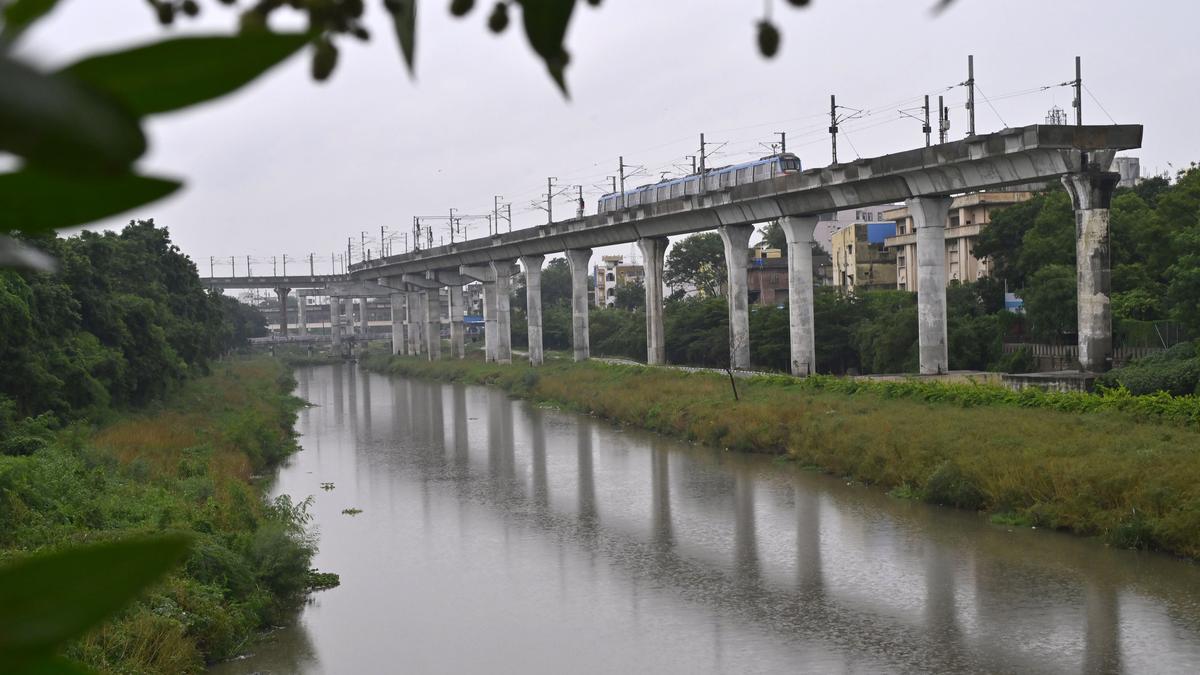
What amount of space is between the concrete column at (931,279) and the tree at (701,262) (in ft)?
146

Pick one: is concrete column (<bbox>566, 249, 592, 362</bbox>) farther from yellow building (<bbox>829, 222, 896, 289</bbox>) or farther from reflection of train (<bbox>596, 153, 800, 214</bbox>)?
yellow building (<bbox>829, 222, 896, 289</bbox>)

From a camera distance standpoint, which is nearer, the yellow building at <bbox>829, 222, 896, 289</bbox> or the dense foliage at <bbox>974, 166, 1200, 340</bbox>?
the dense foliage at <bbox>974, 166, 1200, 340</bbox>

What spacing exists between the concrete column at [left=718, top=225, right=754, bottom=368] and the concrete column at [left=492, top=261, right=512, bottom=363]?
69.3 ft

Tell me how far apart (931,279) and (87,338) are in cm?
1868

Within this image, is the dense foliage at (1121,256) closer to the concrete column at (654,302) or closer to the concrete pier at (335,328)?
the concrete column at (654,302)

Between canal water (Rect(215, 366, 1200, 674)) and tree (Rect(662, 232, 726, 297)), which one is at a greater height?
tree (Rect(662, 232, 726, 297))

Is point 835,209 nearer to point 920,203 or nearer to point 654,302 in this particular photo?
point 920,203

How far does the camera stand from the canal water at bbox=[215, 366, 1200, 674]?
12961 millimetres

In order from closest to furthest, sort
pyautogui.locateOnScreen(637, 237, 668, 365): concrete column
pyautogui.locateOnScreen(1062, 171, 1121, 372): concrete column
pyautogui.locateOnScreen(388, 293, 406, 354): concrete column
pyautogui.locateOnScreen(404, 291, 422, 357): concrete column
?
pyautogui.locateOnScreen(1062, 171, 1121, 372): concrete column < pyautogui.locateOnScreen(637, 237, 668, 365): concrete column < pyautogui.locateOnScreen(404, 291, 422, 357): concrete column < pyautogui.locateOnScreen(388, 293, 406, 354): concrete column

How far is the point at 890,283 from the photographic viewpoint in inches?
2493

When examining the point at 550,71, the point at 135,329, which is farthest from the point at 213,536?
the point at 135,329

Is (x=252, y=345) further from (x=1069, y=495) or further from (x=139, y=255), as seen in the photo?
(x=1069, y=495)

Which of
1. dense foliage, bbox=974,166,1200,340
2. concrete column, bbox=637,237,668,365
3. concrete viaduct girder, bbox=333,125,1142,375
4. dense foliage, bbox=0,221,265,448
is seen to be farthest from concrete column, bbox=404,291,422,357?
dense foliage, bbox=974,166,1200,340

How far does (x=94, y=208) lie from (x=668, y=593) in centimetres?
1528
